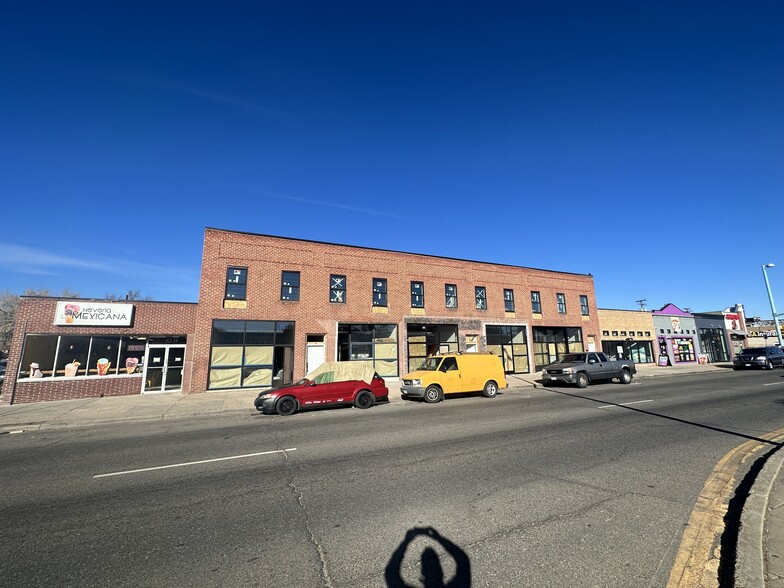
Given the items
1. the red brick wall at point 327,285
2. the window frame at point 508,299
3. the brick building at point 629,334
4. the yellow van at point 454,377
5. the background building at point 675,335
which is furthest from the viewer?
the background building at point 675,335

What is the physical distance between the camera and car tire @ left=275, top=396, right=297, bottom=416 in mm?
12391

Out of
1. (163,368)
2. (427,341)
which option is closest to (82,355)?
(163,368)

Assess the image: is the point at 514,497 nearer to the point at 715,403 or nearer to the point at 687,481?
the point at 687,481

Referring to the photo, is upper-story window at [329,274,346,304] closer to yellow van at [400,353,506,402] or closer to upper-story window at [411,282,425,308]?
upper-story window at [411,282,425,308]

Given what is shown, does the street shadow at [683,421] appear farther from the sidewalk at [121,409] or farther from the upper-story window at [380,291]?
the upper-story window at [380,291]

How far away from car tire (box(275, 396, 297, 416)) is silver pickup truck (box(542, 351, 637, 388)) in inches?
536

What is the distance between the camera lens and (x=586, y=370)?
1892 cm

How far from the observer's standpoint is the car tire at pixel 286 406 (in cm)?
1239

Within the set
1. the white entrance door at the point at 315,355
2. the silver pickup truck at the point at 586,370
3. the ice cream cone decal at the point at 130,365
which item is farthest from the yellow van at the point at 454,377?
the ice cream cone decal at the point at 130,365

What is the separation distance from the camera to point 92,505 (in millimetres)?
4949

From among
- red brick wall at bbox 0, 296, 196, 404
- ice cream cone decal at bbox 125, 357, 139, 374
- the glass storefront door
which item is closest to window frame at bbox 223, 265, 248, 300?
red brick wall at bbox 0, 296, 196, 404

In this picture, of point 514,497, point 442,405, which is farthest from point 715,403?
point 514,497

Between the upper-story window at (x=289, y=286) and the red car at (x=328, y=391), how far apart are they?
7.57m

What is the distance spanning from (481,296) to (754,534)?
2264cm
